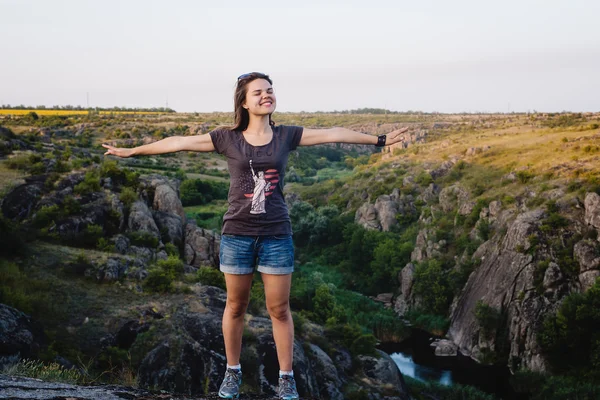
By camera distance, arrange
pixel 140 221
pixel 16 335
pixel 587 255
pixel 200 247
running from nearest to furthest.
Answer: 1. pixel 16 335
2. pixel 140 221
3. pixel 200 247
4. pixel 587 255

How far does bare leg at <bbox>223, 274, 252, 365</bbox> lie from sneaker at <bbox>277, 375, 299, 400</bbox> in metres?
0.64

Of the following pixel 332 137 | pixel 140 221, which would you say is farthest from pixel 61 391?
pixel 140 221

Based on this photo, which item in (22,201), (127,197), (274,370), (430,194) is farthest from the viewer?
(430,194)

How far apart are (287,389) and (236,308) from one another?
3.53ft

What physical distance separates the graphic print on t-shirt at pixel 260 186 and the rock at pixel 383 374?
746 inches

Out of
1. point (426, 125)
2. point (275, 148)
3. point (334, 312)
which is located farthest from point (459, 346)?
point (426, 125)

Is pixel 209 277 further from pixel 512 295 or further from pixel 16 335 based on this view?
pixel 512 295

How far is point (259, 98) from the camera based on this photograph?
19.5ft

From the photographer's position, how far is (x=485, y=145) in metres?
71.6

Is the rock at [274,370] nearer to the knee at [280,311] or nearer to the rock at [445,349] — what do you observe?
the knee at [280,311]

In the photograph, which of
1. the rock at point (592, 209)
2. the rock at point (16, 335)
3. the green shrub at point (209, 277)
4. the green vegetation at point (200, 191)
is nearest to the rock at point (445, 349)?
the rock at point (592, 209)

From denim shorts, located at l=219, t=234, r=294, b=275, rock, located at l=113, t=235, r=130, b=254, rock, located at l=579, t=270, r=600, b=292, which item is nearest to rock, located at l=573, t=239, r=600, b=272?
rock, located at l=579, t=270, r=600, b=292

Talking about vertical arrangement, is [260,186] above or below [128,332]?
above

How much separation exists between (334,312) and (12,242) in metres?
20.6
